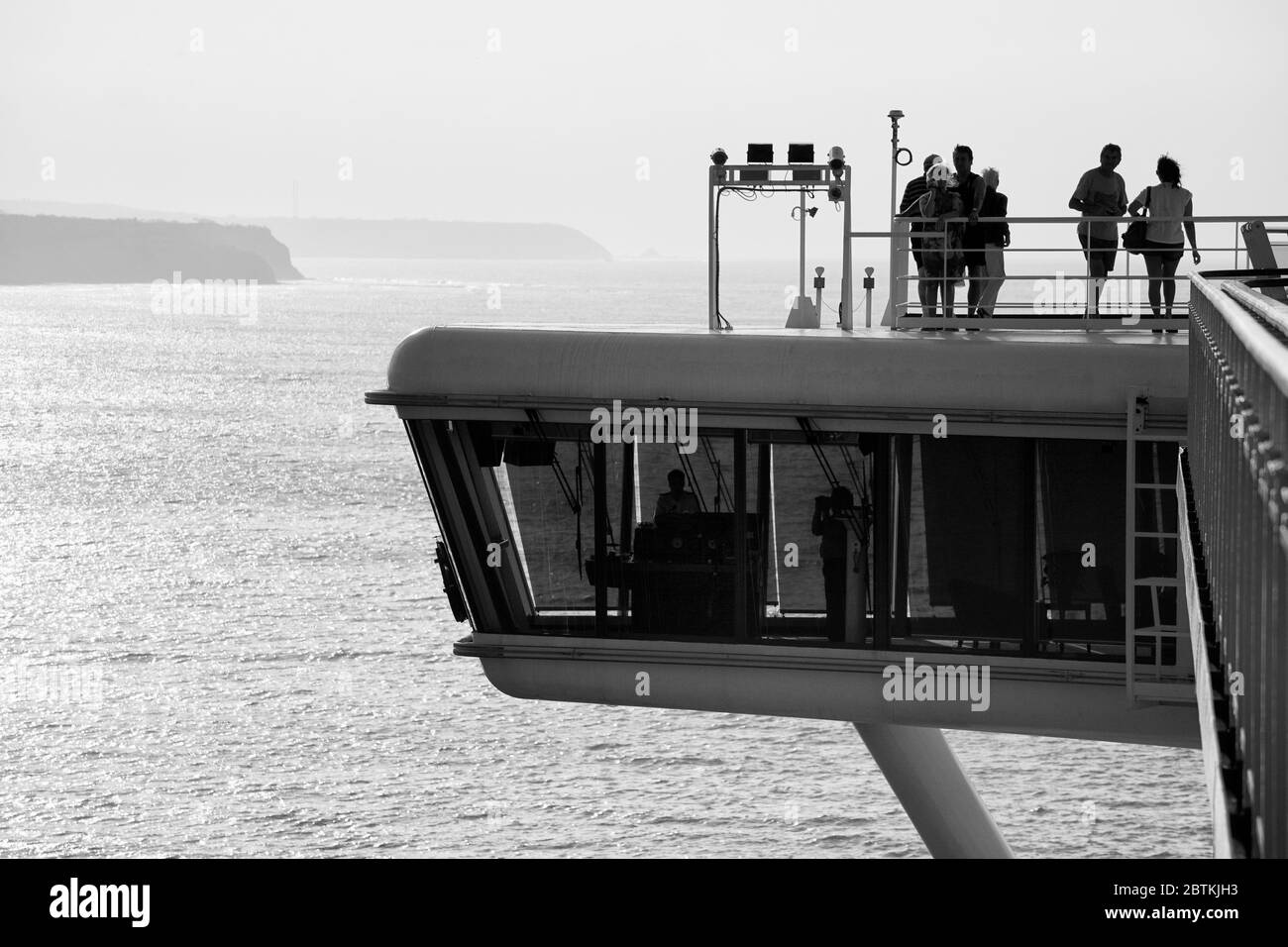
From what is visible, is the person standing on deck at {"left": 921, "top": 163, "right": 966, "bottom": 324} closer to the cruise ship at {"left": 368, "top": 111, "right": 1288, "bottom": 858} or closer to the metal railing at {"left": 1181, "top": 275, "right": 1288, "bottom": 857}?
the cruise ship at {"left": 368, "top": 111, "right": 1288, "bottom": 858}

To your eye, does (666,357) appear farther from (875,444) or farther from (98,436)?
(98,436)

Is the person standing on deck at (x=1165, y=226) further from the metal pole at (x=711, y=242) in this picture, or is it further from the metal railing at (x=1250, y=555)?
the metal railing at (x=1250, y=555)

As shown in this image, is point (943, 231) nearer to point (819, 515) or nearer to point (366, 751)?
point (819, 515)

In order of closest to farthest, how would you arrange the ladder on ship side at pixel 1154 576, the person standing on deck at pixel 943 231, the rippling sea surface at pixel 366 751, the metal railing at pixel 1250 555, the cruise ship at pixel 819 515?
the metal railing at pixel 1250 555 < the ladder on ship side at pixel 1154 576 < the cruise ship at pixel 819 515 < the person standing on deck at pixel 943 231 < the rippling sea surface at pixel 366 751

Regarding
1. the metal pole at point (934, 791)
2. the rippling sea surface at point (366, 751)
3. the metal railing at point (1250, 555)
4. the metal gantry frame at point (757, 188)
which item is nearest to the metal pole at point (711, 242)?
the metal gantry frame at point (757, 188)

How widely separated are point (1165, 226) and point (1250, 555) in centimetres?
1298

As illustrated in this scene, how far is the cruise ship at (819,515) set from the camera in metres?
16.3

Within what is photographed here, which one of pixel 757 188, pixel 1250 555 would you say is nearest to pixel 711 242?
pixel 757 188

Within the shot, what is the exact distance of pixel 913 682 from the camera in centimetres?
1647

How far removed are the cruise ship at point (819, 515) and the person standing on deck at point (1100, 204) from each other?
36.7 inches

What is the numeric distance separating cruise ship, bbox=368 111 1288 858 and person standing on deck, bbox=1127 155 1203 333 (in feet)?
3.37
